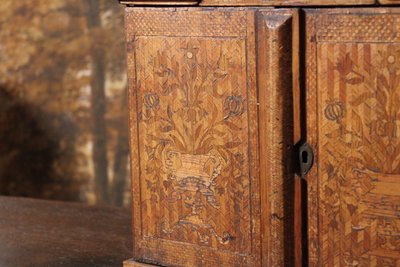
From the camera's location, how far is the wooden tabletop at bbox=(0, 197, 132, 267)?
3482 millimetres

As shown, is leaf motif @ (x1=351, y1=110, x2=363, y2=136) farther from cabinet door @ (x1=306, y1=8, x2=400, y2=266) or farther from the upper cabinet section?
the upper cabinet section

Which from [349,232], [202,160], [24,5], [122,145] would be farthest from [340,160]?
[24,5]

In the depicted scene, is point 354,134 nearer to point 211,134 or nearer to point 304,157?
point 304,157

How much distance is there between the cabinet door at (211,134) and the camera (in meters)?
2.68

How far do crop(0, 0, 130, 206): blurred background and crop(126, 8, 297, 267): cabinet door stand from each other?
1786 millimetres

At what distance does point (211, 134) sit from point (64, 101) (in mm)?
2178

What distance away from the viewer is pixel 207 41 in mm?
2746

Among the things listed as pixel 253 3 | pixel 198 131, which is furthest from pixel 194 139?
pixel 253 3

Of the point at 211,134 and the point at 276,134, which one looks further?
the point at 211,134

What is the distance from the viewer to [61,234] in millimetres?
3762

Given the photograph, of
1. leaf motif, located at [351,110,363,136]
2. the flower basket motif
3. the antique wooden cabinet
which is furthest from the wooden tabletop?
leaf motif, located at [351,110,363,136]

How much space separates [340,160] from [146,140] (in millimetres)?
575

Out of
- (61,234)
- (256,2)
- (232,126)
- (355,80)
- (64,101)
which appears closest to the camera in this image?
(355,80)

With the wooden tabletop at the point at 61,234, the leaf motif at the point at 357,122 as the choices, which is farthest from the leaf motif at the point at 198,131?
the wooden tabletop at the point at 61,234
